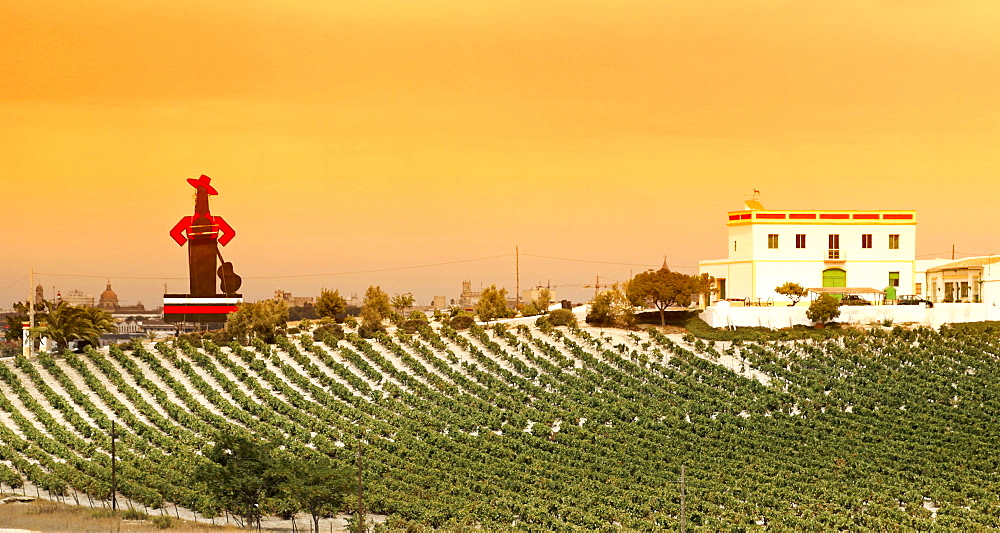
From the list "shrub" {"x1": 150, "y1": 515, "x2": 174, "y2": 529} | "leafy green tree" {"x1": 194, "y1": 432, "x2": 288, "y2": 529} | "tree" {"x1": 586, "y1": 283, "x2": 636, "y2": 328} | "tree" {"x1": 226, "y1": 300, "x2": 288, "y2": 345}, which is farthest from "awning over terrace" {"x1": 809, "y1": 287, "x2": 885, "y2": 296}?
"shrub" {"x1": 150, "y1": 515, "x2": 174, "y2": 529}

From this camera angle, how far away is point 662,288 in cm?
7394

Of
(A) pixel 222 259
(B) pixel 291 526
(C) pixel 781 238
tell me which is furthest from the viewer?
(C) pixel 781 238

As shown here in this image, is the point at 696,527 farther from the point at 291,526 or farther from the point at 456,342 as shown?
the point at 456,342

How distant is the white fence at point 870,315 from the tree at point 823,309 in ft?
3.05

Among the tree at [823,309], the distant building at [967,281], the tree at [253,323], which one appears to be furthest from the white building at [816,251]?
the tree at [253,323]

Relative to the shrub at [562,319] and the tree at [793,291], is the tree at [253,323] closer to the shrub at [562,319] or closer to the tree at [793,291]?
the shrub at [562,319]

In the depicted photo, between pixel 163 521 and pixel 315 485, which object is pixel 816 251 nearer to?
pixel 315 485

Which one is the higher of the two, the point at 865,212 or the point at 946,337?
the point at 865,212

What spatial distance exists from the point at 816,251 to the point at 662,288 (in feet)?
43.4

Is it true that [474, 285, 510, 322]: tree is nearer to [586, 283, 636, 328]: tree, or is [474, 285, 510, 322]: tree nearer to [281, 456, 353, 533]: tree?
[586, 283, 636, 328]: tree

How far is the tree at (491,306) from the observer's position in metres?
81.7

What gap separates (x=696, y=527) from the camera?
107 feet

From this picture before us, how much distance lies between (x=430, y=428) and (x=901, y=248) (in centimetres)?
4562

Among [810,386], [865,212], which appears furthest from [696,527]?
[865,212]
